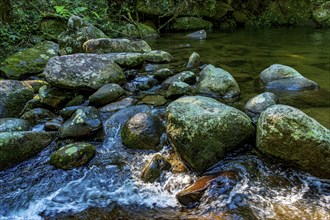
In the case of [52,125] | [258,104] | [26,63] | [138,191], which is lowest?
[138,191]

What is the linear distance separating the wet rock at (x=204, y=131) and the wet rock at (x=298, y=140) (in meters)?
0.33

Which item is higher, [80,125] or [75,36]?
[75,36]

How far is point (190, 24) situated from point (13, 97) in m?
11.4

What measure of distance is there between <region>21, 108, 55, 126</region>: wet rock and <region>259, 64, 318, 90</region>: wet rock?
380 centimetres

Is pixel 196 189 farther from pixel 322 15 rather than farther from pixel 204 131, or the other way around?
pixel 322 15

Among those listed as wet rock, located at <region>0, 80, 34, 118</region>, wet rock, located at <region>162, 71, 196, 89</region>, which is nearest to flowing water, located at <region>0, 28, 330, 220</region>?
wet rock, located at <region>0, 80, 34, 118</region>

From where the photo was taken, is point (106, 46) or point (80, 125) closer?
point (80, 125)

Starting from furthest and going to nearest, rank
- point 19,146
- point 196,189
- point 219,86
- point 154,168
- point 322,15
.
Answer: point 322,15
point 219,86
point 19,146
point 154,168
point 196,189

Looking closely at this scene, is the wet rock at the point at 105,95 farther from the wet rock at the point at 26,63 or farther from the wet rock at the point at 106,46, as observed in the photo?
the wet rock at the point at 26,63

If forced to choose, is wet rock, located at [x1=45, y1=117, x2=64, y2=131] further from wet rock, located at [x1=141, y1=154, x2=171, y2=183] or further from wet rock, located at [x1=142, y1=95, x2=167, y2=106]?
wet rock, located at [x1=141, y1=154, x2=171, y2=183]

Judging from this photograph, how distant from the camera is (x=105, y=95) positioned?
14.5 ft

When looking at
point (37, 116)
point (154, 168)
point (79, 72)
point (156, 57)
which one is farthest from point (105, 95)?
point (156, 57)

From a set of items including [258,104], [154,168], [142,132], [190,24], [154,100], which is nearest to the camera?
[154,168]

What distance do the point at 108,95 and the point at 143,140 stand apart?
4.10 ft
